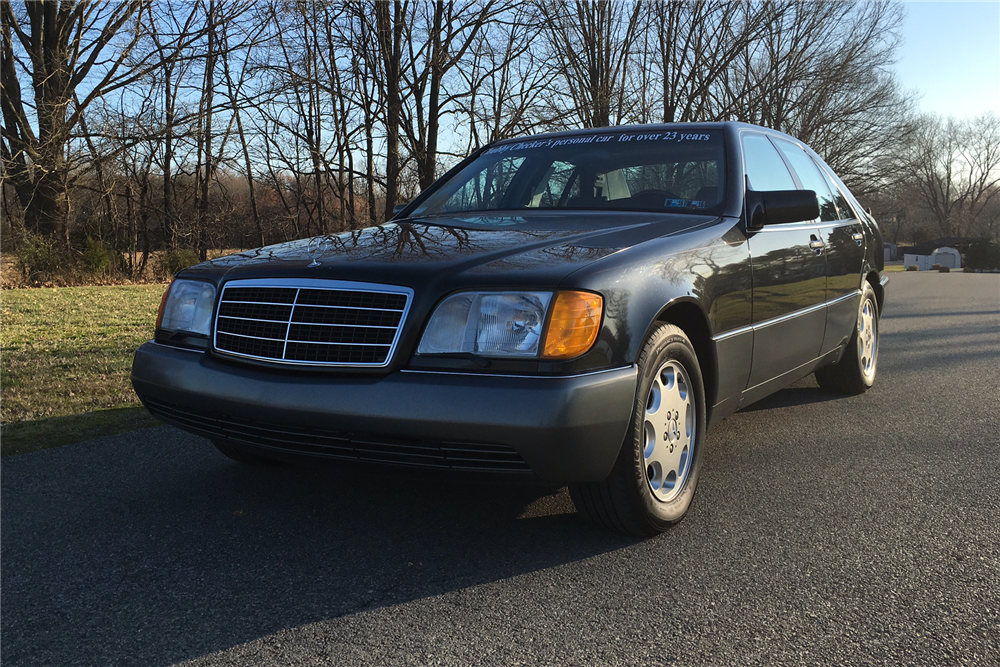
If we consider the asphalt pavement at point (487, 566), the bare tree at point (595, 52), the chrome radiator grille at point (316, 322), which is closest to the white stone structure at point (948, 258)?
the bare tree at point (595, 52)

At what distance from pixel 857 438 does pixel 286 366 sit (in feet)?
10.2

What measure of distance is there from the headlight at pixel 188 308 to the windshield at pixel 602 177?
54.3 inches

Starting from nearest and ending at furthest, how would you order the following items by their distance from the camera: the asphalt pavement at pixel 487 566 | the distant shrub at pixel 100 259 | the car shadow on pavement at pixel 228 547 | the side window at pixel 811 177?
the asphalt pavement at pixel 487 566 < the car shadow on pavement at pixel 228 547 < the side window at pixel 811 177 < the distant shrub at pixel 100 259

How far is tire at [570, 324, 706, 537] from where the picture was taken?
2732mm

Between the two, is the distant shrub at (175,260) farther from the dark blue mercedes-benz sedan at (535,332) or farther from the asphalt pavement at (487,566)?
the dark blue mercedes-benz sedan at (535,332)

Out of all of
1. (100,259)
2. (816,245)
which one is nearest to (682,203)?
(816,245)

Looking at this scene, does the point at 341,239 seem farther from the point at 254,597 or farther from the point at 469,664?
the point at 469,664

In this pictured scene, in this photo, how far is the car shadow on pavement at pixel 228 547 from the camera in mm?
2299

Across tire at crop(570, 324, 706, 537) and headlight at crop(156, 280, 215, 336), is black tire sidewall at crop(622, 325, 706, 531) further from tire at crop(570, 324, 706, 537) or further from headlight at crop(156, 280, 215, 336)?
headlight at crop(156, 280, 215, 336)

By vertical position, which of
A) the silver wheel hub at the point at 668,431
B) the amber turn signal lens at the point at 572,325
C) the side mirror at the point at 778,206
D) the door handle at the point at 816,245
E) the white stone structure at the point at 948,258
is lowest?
the white stone structure at the point at 948,258

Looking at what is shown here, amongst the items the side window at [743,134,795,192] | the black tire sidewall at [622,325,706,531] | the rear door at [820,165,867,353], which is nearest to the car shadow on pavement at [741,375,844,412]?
the rear door at [820,165,867,353]

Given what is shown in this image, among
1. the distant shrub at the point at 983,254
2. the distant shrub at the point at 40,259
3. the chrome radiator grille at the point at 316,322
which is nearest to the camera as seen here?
the chrome radiator grille at the point at 316,322

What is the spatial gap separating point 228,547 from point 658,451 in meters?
1.56

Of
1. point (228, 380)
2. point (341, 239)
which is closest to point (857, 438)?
point (341, 239)
